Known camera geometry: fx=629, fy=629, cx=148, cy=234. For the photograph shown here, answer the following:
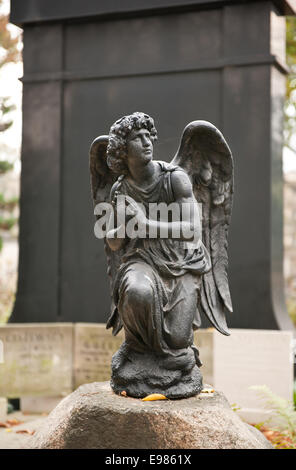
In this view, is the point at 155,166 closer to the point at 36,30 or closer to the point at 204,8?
the point at 204,8

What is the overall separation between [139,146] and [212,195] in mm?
729

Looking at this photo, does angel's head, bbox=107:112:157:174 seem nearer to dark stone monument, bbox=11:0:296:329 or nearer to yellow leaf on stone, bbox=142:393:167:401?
yellow leaf on stone, bbox=142:393:167:401

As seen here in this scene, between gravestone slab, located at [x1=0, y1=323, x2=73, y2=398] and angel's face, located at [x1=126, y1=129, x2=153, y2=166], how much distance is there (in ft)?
11.7

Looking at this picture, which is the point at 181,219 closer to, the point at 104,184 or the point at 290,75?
the point at 104,184

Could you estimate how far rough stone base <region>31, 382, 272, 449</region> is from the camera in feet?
12.4

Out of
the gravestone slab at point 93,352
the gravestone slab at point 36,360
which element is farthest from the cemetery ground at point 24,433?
the gravestone slab at point 93,352

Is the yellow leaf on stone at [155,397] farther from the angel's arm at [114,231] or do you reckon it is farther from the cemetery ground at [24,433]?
the cemetery ground at [24,433]

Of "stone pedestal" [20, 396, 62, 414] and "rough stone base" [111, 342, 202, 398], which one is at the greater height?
"rough stone base" [111, 342, 202, 398]

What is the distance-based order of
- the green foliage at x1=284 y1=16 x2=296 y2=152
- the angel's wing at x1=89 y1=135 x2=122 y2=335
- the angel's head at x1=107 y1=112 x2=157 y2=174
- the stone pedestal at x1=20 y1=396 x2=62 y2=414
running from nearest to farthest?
the angel's head at x1=107 y1=112 x2=157 y2=174, the angel's wing at x1=89 y1=135 x2=122 y2=335, the stone pedestal at x1=20 y1=396 x2=62 y2=414, the green foliage at x1=284 y1=16 x2=296 y2=152

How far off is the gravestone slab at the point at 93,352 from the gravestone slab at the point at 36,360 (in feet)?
0.33

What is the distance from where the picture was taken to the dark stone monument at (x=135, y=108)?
7.42 meters

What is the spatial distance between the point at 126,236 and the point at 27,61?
5.03 meters

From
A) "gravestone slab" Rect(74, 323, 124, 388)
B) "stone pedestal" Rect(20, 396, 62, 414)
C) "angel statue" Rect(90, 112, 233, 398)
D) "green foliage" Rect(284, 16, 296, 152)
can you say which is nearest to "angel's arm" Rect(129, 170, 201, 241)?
"angel statue" Rect(90, 112, 233, 398)

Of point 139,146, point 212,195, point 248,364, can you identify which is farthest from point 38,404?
point 139,146
